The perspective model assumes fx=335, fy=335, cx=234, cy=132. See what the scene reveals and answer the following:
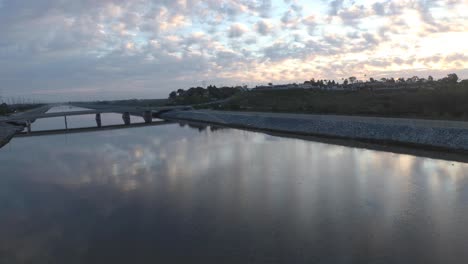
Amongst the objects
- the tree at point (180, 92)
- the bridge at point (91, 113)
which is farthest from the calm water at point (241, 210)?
the tree at point (180, 92)

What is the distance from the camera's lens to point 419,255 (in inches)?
277

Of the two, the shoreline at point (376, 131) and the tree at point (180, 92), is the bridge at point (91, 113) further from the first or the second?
the tree at point (180, 92)

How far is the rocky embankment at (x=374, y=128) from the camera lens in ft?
59.9

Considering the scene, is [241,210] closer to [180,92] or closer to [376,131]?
[376,131]

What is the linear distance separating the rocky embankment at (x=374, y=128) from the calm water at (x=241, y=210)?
2.97 meters

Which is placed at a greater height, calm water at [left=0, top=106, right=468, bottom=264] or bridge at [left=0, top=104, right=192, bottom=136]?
bridge at [left=0, top=104, right=192, bottom=136]

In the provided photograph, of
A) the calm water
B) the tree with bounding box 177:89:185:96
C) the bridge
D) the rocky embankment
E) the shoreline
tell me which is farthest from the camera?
the tree with bounding box 177:89:185:96

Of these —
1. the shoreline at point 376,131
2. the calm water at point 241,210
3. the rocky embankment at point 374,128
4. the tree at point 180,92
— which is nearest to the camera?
the calm water at point 241,210

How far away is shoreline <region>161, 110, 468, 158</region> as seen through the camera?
18.1m

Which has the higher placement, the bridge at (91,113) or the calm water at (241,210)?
the bridge at (91,113)

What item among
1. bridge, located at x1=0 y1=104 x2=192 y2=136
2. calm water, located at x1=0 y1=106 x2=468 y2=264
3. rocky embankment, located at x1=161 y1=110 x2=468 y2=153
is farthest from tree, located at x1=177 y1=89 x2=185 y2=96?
calm water, located at x1=0 y1=106 x2=468 y2=264

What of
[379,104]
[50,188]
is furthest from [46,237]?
[379,104]

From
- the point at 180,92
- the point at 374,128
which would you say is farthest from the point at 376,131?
the point at 180,92

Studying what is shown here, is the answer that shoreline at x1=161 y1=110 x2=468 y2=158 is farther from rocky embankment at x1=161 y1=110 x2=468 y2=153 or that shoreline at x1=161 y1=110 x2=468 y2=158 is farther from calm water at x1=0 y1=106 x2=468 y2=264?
calm water at x1=0 y1=106 x2=468 y2=264
